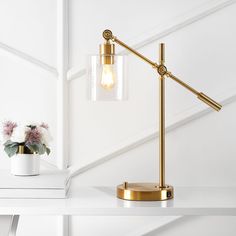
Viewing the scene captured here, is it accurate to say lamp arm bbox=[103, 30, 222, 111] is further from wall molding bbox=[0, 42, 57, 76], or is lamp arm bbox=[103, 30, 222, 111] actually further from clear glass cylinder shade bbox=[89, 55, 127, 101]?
wall molding bbox=[0, 42, 57, 76]

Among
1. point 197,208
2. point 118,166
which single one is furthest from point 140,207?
point 118,166

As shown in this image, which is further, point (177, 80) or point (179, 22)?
point (179, 22)

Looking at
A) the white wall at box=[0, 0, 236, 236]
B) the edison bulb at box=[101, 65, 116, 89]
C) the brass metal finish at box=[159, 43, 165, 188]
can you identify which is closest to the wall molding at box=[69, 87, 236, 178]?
the white wall at box=[0, 0, 236, 236]

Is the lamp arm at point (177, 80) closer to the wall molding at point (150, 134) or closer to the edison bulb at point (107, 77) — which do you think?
the edison bulb at point (107, 77)

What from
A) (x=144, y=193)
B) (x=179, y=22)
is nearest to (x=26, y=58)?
(x=179, y=22)

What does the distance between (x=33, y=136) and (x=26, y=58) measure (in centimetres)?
38

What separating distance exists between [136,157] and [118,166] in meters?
0.07

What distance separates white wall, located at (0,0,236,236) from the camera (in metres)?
1.92

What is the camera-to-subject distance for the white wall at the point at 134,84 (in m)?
1.92

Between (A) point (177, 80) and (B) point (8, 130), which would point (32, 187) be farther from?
(A) point (177, 80)

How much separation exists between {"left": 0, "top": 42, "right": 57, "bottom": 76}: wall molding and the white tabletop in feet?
1.68

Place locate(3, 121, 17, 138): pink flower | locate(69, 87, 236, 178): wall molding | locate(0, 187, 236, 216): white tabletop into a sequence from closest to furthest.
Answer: locate(0, 187, 236, 216): white tabletop → locate(3, 121, 17, 138): pink flower → locate(69, 87, 236, 178): wall molding

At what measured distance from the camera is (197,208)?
1493 mm

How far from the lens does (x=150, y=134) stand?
6.26ft
